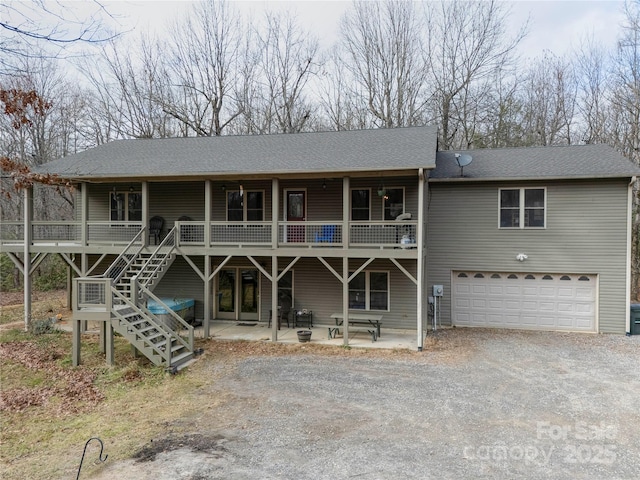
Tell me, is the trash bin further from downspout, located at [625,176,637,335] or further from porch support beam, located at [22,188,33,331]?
porch support beam, located at [22,188,33,331]

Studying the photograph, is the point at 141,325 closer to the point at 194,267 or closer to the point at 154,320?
A: the point at 154,320

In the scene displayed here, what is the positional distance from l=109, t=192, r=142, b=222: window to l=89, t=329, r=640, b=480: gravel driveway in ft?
25.9

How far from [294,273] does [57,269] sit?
16.3 metres

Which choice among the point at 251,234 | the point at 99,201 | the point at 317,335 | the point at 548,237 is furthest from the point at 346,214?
the point at 99,201

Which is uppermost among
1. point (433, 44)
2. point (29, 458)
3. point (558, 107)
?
point (433, 44)

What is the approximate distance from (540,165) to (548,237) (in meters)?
2.39

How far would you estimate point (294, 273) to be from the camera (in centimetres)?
1395

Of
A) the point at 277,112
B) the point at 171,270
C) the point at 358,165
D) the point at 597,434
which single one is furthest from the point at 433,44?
the point at 597,434

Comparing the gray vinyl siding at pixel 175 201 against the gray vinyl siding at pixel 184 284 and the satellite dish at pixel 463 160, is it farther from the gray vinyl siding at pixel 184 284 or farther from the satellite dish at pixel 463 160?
the satellite dish at pixel 463 160

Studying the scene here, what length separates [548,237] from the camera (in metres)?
12.9

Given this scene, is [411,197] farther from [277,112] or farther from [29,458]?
[277,112]

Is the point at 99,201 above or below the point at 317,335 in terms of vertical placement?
above

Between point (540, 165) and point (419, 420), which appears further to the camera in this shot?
point (540, 165)

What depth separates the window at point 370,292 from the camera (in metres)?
13.4
